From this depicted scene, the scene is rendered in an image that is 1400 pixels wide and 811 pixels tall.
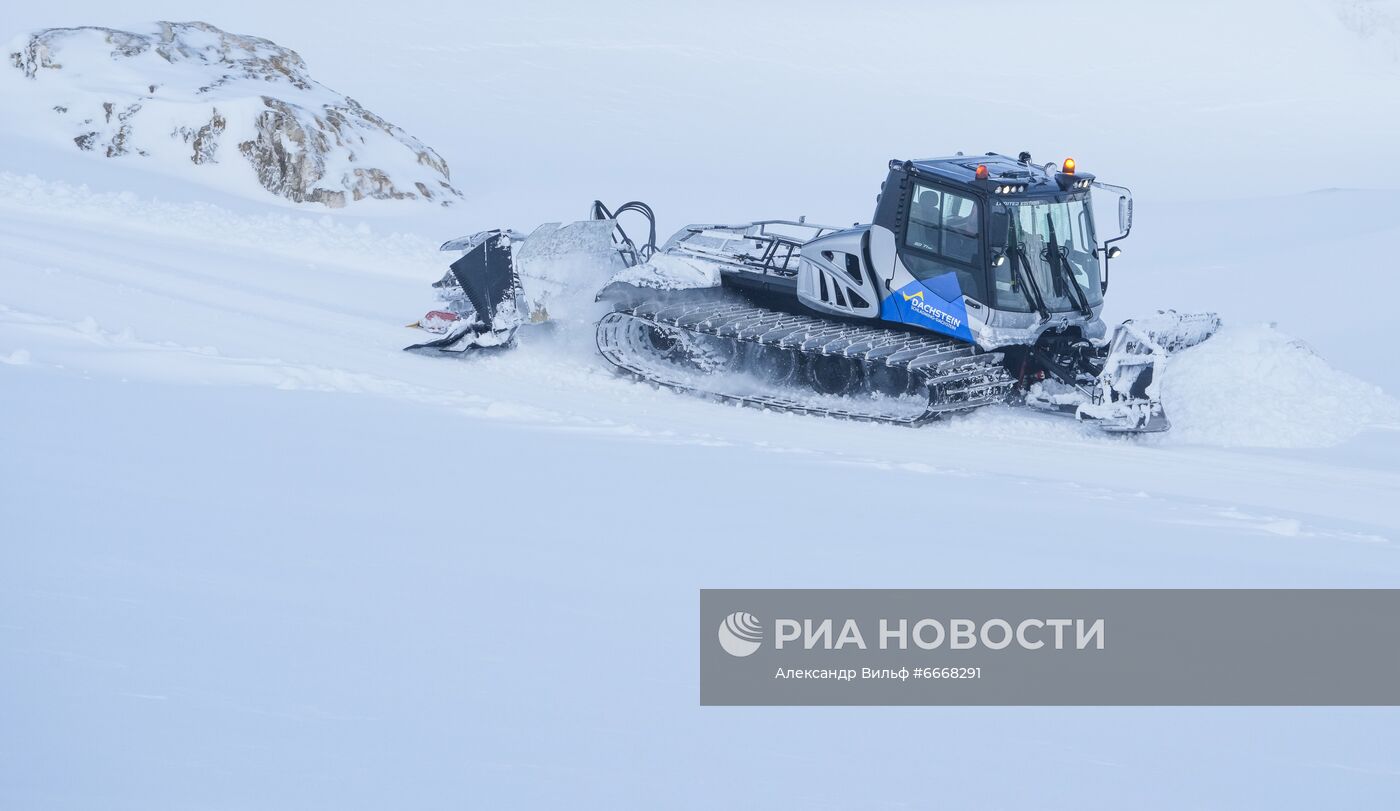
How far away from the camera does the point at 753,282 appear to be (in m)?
10.7

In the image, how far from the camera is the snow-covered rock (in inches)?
715

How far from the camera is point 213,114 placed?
18547 millimetres

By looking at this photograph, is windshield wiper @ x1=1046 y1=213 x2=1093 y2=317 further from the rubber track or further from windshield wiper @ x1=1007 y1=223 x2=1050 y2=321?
the rubber track

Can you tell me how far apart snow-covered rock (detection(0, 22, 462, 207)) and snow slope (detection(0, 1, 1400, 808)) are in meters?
3.06

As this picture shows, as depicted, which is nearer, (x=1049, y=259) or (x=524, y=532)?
(x=524, y=532)

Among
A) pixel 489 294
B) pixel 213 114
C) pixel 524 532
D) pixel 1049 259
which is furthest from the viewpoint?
pixel 213 114

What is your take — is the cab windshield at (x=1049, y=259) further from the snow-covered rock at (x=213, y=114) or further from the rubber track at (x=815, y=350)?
the snow-covered rock at (x=213, y=114)

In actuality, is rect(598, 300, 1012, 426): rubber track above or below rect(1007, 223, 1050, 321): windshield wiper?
below

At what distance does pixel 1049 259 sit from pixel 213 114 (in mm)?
13549

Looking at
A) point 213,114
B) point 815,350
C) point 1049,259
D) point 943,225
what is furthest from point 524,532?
point 213,114

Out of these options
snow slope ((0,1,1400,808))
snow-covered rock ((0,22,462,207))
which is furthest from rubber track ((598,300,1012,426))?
snow-covered rock ((0,22,462,207))

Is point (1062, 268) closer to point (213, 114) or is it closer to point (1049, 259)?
point (1049, 259)

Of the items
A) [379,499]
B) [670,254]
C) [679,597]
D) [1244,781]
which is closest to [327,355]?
[670,254]

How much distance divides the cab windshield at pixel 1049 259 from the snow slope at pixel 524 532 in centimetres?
91
